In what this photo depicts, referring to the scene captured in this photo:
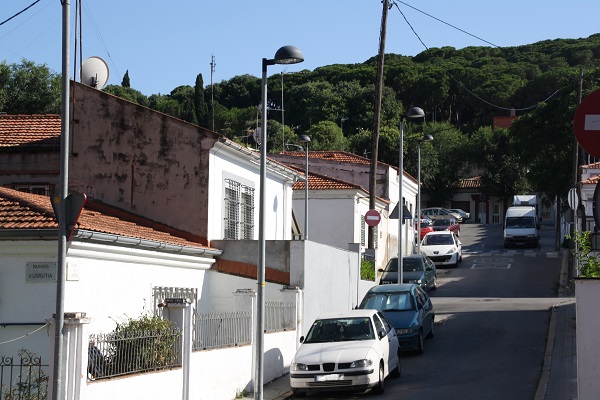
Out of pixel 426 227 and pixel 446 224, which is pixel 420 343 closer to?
pixel 426 227

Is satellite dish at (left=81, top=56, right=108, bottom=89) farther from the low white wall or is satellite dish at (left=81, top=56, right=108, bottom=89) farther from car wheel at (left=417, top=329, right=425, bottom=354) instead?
car wheel at (left=417, top=329, right=425, bottom=354)

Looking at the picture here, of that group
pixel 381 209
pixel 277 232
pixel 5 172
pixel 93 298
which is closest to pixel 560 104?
pixel 381 209

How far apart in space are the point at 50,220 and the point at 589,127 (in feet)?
34.1

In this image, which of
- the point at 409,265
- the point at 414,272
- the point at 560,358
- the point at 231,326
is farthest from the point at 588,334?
the point at 409,265

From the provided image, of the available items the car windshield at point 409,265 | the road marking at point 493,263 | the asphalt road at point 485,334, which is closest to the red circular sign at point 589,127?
the asphalt road at point 485,334

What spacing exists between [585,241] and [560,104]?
3813 centimetres

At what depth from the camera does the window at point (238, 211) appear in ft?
77.1

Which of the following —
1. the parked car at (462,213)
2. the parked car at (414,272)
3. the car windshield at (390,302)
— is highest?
the parked car at (462,213)

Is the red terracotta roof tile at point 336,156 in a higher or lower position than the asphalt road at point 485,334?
higher

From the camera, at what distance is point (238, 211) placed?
79.4 feet

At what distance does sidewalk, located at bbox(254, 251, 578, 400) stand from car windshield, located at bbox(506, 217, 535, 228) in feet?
84.7

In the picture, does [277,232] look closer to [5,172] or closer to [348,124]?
[5,172]

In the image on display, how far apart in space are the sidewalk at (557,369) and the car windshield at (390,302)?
3619 millimetres

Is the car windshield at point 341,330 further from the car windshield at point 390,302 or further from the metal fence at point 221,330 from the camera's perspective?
the car windshield at point 390,302
